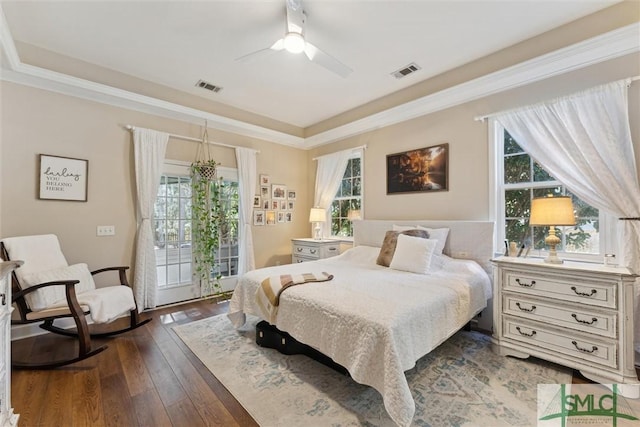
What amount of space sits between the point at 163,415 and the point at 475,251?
3034 mm

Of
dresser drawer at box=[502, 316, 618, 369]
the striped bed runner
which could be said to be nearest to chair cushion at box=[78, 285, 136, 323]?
the striped bed runner

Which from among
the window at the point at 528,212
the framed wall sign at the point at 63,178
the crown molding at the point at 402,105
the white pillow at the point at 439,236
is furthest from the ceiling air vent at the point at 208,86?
the window at the point at 528,212

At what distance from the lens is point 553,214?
219 centimetres

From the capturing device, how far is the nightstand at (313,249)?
4.20 m

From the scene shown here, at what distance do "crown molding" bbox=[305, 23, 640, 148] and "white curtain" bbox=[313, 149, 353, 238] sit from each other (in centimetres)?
70

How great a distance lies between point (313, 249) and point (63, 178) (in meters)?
3.14

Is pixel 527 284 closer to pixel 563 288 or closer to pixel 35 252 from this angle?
pixel 563 288

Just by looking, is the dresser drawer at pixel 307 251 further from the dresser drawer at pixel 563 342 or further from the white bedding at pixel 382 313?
the dresser drawer at pixel 563 342

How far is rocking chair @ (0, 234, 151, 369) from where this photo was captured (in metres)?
2.24

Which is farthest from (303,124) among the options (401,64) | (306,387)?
(306,387)

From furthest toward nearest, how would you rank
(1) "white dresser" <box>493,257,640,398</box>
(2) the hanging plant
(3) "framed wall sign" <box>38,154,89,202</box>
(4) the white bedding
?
(2) the hanging plant → (3) "framed wall sign" <box>38,154,89,202</box> → (1) "white dresser" <box>493,257,640,398</box> → (4) the white bedding

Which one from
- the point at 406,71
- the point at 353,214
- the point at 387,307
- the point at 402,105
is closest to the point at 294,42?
the point at 406,71

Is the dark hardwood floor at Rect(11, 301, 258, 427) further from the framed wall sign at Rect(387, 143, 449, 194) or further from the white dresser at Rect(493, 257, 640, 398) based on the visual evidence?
the framed wall sign at Rect(387, 143, 449, 194)

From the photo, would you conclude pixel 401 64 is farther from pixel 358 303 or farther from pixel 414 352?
pixel 414 352
